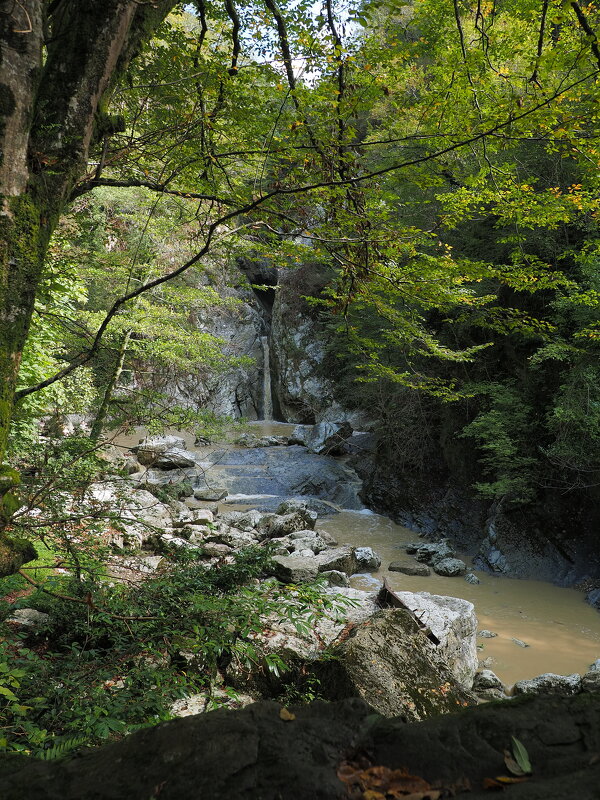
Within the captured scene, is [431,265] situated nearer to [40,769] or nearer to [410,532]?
[40,769]

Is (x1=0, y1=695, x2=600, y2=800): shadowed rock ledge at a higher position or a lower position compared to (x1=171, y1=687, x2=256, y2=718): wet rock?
higher

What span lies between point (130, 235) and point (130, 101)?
1138 centimetres

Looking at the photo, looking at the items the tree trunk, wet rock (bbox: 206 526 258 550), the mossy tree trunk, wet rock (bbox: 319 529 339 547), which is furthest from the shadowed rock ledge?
wet rock (bbox: 319 529 339 547)

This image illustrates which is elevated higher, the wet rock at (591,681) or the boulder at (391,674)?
the boulder at (391,674)

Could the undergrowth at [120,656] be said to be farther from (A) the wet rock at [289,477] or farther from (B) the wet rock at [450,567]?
(A) the wet rock at [289,477]

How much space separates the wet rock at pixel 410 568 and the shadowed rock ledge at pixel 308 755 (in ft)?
26.6

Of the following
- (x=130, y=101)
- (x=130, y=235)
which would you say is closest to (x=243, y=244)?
(x=130, y=101)

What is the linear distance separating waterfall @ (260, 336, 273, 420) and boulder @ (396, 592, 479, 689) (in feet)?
61.9

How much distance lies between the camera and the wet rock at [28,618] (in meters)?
4.05

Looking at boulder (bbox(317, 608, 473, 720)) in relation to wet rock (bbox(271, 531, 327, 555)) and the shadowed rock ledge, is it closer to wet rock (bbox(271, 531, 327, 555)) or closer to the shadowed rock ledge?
the shadowed rock ledge

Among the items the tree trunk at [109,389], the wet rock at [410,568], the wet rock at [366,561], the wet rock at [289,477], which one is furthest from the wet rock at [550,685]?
the wet rock at [289,477]

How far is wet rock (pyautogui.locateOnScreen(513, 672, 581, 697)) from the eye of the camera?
16.4ft

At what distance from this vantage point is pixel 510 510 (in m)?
9.51

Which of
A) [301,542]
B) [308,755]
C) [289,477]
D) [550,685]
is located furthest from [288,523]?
[308,755]
